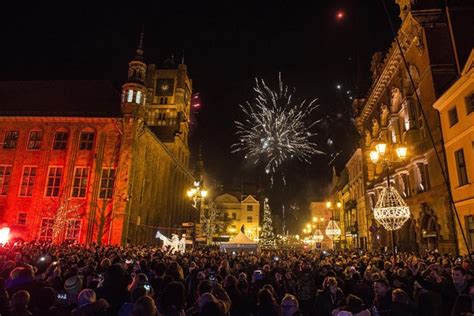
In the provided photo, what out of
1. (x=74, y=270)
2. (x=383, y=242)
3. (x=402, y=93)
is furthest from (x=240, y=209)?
(x=74, y=270)

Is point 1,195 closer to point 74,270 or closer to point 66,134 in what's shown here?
point 66,134

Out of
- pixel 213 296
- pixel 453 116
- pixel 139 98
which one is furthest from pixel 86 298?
pixel 139 98

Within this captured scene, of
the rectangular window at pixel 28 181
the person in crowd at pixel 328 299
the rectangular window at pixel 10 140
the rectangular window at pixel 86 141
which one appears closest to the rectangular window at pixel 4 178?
the rectangular window at pixel 28 181

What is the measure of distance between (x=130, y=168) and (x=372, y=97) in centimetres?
2593

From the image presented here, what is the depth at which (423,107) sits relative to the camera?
23.8 m

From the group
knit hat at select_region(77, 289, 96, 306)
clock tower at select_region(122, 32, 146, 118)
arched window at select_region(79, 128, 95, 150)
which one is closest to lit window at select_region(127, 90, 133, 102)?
clock tower at select_region(122, 32, 146, 118)

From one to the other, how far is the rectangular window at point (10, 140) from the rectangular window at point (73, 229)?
431 inches

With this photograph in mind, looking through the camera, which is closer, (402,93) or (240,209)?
(402,93)

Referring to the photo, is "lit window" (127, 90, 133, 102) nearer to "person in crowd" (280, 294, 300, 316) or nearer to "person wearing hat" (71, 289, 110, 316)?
"person wearing hat" (71, 289, 110, 316)

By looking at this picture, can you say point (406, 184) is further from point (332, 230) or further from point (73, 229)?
point (73, 229)

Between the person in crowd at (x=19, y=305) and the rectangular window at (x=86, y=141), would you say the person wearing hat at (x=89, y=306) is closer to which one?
the person in crowd at (x=19, y=305)

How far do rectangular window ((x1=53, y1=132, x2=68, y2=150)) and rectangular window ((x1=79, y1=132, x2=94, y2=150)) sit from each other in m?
1.81

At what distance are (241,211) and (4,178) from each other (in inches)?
2734

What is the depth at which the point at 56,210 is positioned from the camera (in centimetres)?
3338
